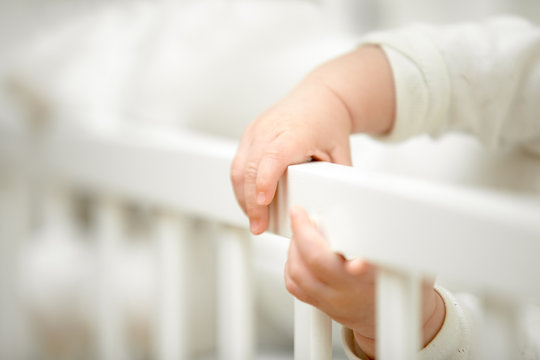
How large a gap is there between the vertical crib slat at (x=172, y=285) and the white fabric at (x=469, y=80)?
19 centimetres

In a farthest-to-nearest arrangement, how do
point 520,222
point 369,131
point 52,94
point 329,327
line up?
point 52,94, point 369,131, point 329,327, point 520,222

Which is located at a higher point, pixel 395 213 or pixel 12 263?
pixel 395 213

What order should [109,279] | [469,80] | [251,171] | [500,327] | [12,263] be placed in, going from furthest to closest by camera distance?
[12,263]
[109,279]
[469,80]
[251,171]
[500,327]

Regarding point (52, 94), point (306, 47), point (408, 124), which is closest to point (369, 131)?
point (408, 124)

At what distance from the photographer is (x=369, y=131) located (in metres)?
0.46

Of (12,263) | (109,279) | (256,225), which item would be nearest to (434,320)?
(256,225)

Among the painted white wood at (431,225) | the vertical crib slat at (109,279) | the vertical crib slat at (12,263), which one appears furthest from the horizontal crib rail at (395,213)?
the vertical crib slat at (12,263)

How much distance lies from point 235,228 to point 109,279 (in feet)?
0.69

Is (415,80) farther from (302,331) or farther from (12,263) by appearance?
(12,263)

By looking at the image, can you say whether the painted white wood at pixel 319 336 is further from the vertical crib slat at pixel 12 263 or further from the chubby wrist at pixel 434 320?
the vertical crib slat at pixel 12 263

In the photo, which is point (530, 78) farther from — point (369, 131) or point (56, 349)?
point (56, 349)

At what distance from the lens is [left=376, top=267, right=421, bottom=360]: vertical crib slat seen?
0.29 metres

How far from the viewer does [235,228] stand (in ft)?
1.45

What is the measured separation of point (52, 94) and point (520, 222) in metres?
0.60
